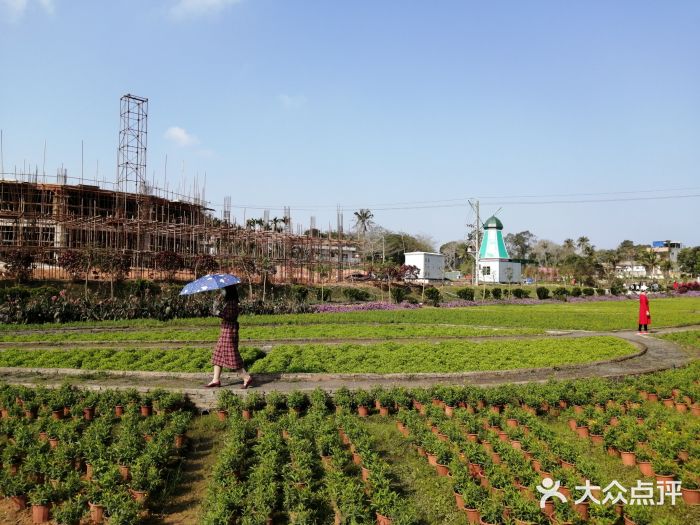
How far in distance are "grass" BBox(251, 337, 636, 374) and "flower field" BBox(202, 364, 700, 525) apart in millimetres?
2427

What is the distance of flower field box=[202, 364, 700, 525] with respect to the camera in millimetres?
5602

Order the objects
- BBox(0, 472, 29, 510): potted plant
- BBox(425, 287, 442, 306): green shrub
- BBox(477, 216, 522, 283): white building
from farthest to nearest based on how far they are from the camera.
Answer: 1. BBox(477, 216, 522, 283): white building
2. BBox(425, 287, 442, 306): green shrub
3. BBox(0, 472, 29, 510): potted plant

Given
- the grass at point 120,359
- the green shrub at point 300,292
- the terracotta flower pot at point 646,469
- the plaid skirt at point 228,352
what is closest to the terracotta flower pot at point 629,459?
the terracotta flower pot at point 646,469

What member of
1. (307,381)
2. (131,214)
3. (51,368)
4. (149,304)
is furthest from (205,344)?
(131,214)

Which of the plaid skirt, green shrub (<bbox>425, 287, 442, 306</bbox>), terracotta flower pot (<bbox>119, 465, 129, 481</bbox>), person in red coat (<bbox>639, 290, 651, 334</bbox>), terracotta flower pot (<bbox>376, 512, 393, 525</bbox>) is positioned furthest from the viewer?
green shrub (<bbox>425, 287, 442, 306</bbox>)

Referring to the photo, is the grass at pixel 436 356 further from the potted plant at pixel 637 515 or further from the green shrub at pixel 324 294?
the green shrub at pixel 324 294

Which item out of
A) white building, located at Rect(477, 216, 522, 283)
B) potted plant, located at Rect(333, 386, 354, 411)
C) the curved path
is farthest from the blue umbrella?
white building, located at Rect(477, 216, 522, 283)

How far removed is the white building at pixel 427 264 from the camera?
57.1 meters

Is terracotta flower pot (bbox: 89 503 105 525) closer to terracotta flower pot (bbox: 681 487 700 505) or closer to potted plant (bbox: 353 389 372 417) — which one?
potted plant (bbox: 353 389 372 417)

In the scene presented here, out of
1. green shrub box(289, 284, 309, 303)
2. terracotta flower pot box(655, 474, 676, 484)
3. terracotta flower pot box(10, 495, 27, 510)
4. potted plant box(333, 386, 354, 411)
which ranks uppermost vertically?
green shrub box(289, 284, 309, 303)

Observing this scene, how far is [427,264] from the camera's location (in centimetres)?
5762

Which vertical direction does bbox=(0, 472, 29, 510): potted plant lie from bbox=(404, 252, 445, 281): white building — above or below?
below

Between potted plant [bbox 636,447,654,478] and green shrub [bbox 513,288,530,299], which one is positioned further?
green shrub [bbox 513,288,530,299]

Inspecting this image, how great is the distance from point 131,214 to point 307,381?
3414 cm
